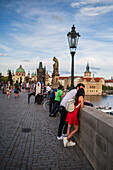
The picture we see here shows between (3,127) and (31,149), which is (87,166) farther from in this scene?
(3,127)

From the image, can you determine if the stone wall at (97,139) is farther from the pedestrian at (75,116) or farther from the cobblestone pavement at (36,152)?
the cobblestone pavement at (36,152)

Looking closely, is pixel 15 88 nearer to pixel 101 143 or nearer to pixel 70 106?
pixel 70 106

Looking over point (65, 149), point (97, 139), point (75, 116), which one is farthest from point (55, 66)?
point (97, 139)

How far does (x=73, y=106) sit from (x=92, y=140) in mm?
1155

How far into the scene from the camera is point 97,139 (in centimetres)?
330

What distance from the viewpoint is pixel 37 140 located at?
5234mm

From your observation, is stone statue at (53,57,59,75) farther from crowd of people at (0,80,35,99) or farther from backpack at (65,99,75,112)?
backpack at (65,99,75,112)

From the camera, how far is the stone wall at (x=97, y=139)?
110 inches

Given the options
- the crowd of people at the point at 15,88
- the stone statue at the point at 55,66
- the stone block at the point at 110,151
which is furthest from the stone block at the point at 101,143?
the stone statue at the point at 55,66

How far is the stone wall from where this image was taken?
279cm

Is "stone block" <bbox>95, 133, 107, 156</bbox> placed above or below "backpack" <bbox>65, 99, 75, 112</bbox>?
below

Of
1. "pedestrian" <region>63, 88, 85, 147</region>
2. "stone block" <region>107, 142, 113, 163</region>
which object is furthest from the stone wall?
"pedestrian" <region>63, 88, 85, 147</region>

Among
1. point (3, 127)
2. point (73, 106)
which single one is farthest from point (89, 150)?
point (3, 127)

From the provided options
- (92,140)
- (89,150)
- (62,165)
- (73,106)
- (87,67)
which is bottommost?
(62,165)
